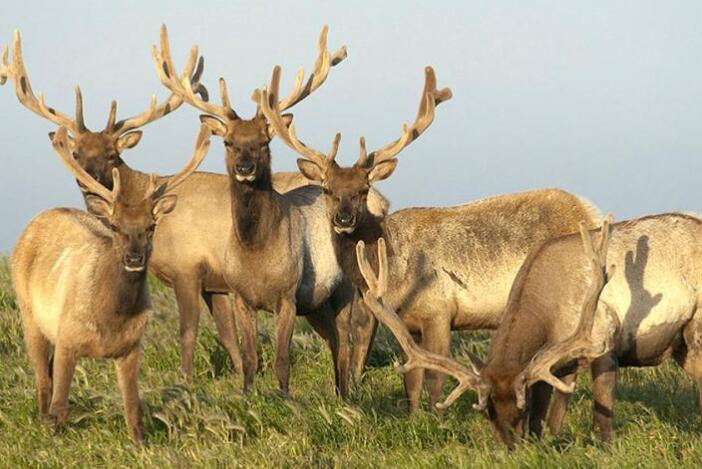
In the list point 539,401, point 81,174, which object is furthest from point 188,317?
point 539,401

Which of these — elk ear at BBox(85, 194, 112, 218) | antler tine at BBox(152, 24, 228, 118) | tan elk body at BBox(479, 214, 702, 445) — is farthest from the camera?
antler tine at BBox(152, 24, 228, 118)

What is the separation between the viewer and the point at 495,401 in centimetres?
711

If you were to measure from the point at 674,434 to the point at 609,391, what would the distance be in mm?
468

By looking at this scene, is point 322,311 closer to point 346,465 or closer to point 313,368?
point 313,368

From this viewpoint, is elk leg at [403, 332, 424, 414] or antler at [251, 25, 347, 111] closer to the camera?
elk leg at [403, 332, 424, 414]

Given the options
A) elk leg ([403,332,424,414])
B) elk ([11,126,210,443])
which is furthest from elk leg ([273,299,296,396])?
elk ([11,126,210,443])

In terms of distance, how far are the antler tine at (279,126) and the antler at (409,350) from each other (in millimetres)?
1941

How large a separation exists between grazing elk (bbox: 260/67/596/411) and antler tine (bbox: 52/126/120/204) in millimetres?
1581

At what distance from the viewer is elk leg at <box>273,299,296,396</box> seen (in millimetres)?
10211

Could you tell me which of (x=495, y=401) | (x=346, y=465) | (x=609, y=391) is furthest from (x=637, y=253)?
(x=346, y=465)

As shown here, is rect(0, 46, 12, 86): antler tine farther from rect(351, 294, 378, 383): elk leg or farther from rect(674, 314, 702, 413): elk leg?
rect(674, 314, 702, 413): elk leg

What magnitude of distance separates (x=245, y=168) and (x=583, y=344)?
3.80 m

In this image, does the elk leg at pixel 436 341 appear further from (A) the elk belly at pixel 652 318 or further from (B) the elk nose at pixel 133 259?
(B) the elk nose at pixel 133 259

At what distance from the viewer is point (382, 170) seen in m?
9.64
